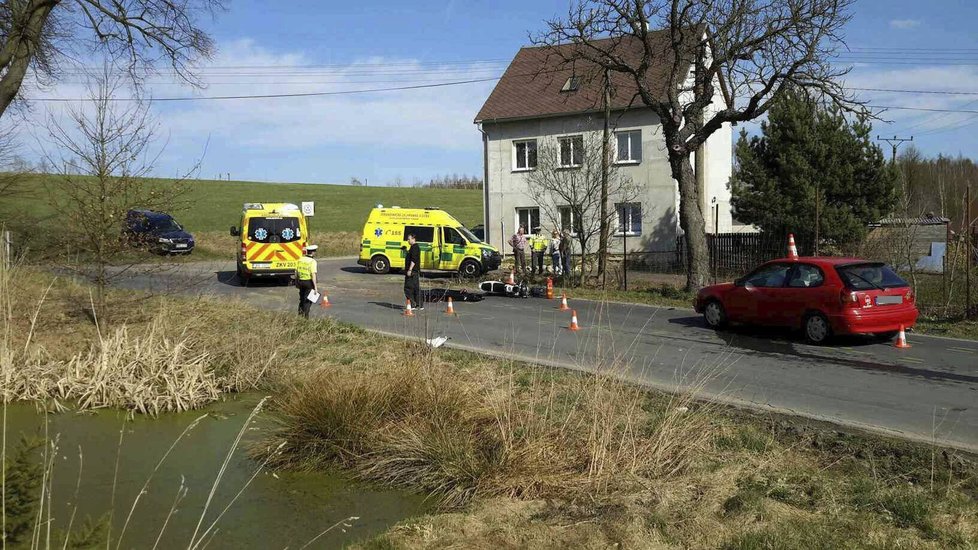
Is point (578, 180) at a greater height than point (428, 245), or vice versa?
point (578, 180)

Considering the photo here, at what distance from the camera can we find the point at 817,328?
44.4ft

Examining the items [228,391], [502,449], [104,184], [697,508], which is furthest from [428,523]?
[104,184]

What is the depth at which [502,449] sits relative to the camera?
21.2 ft

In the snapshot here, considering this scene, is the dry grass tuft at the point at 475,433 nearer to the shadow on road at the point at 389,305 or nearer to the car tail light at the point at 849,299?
the car tail light at the point at 849,299

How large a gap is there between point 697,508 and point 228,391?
7.10 metres

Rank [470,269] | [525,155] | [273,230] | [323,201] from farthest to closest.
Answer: [323,201] → [525,155] → [470,269] → [273,230]

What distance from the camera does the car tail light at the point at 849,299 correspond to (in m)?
13.1

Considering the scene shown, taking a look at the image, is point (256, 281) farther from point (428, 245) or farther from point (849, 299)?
point (849, 299)

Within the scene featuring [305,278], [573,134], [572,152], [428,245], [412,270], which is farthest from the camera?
[573,134]

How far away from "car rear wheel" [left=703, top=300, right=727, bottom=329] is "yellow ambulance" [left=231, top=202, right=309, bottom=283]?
41.6ft

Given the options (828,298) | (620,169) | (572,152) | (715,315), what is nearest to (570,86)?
(620,169)

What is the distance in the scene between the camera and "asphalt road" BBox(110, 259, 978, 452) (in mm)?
8492

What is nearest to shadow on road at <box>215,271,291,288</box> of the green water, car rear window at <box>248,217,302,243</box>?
car rear window at <box>248,217,302,243</box>

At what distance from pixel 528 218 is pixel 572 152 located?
432 inches
